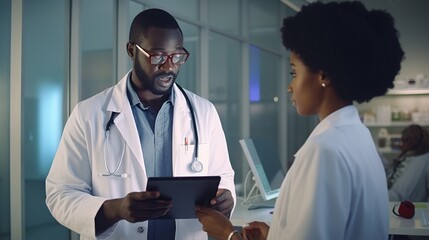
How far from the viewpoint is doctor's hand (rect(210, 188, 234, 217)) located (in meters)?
1.47

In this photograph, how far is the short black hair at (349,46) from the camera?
959 millimetres

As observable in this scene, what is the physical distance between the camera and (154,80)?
1.65 meters

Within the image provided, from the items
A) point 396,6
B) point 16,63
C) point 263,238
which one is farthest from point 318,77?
point 396,6

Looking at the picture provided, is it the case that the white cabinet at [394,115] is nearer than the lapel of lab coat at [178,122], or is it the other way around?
the lapel of lab coat at [178,122]

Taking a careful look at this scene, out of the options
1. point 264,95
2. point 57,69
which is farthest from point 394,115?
point 57,69

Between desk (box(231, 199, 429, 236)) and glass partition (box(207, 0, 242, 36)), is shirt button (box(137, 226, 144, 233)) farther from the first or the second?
glass partition (box(207, 0, 242, 36))

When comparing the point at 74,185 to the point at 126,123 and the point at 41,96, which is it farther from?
the point at 41,96

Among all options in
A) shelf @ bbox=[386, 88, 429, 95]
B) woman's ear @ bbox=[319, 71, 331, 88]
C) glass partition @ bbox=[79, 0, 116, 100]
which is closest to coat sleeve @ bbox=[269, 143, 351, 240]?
woman's ear @ bbox=[319, 71, 331, 88]

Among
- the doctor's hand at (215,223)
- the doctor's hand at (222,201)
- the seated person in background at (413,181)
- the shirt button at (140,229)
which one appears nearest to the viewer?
the doctor's hand at (215,223)

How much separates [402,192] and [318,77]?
114 inches

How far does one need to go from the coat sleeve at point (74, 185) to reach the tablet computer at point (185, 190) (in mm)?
246

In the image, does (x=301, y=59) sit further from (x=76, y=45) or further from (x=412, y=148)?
(x=412, y=148)

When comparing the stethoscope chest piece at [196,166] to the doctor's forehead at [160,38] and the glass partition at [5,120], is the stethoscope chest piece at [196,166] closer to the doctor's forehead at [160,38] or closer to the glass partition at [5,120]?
the doctor's forehead at [160,38]

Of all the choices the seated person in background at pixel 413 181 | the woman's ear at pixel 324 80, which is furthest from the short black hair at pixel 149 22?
the seated person in background at pixel 413 181
